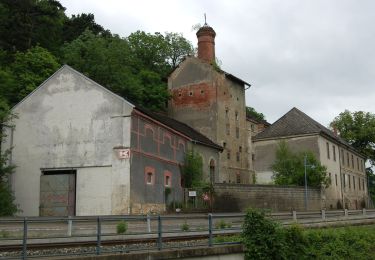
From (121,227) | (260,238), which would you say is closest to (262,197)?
(260,238)

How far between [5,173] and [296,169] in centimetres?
2881

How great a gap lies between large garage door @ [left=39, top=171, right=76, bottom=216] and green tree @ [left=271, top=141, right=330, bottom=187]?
2392 centimetres

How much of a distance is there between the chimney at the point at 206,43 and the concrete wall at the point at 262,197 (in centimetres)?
2161

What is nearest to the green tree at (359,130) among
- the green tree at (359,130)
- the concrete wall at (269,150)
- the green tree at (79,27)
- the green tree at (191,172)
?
the green tree at (359,130)

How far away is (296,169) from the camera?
50406mm

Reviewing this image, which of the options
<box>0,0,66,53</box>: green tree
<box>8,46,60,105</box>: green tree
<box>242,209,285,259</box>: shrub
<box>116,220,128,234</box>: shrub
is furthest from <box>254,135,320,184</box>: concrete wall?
<box>116,220,128,234</box>: shrub

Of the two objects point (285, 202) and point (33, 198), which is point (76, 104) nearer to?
point (33, 198)

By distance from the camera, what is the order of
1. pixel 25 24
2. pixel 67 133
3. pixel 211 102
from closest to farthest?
pixel 67 133 → pixel 25 24 → pixel 211 102

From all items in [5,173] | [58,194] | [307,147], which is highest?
[307,147]

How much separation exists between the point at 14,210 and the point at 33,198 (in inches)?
80.6

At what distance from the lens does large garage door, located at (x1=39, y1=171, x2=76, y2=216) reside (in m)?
33.0

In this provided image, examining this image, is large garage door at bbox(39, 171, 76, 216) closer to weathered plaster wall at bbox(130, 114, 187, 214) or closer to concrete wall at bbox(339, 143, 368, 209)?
weathered plaster wall at bbox(130, 114, 187, 214)

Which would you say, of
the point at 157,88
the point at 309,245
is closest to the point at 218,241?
the point at 309,245

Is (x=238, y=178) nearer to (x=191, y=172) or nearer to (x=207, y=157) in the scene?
(x=207, y=157)
